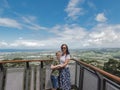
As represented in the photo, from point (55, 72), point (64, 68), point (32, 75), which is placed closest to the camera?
point (64, 68)

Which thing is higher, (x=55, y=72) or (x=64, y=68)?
(x=64, y=68)

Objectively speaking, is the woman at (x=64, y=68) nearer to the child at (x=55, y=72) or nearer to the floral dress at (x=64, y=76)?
the floral dress at (x=64, y=76)

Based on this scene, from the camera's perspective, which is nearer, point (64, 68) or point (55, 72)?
point (64, 68)

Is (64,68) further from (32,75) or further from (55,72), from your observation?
(32,75)

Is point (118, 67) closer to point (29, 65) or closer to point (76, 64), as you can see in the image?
point (76, 64)

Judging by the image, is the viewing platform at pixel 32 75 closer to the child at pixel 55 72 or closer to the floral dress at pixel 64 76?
the child at pixel 55 72

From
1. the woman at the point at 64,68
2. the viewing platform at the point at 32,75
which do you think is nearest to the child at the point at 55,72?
the woman at the point at 64,68

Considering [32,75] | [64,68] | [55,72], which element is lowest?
[32,75]

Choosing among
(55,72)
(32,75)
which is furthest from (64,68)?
(32,75)

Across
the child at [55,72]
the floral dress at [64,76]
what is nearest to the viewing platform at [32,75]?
the child at [55,72]

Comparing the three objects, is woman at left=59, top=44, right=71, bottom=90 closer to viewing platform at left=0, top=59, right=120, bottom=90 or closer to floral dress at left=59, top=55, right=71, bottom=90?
floral dress at left=59, top=55, right=71, bottom=90

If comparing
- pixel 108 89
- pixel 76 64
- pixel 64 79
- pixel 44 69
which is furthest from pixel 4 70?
pixel 108 89

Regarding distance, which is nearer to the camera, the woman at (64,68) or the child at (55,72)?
the woman at (64,68)

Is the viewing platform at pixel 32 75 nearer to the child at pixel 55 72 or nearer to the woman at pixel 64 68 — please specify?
the child at pixel 55 72
